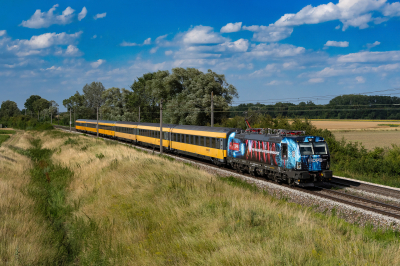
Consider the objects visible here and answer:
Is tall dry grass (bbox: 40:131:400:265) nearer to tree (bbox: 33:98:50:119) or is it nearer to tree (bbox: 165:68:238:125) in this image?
tree (bbox: 165:68:238:125)

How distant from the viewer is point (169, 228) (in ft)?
28.5

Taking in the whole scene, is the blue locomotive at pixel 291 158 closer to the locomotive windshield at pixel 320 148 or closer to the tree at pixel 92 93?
the locomotive windshield at pixel 320 148

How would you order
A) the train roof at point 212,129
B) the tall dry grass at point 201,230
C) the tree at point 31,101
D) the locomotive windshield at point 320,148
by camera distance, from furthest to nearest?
the tree at point 31,101
the train roof at point 212,129
the locomotive windshield at point 320,148
the tall dry grass at point 201,230

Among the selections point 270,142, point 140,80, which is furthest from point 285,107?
point 140,80

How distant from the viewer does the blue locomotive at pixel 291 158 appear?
1606 centimetres

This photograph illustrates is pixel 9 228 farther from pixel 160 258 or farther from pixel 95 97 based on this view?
pixel 95 97

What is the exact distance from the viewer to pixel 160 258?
23.2 feet

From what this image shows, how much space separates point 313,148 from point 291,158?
55.7 inches

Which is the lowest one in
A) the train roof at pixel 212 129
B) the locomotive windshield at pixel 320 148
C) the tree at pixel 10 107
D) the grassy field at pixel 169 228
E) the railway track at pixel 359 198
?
the railway track at pixel 359 198

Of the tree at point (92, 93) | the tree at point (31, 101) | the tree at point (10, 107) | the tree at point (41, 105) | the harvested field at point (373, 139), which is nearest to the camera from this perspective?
the harvested field at point (373, 139)

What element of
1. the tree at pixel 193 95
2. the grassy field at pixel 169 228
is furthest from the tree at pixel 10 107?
the grassy field at pixel 169 228

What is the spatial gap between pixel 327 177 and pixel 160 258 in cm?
1197

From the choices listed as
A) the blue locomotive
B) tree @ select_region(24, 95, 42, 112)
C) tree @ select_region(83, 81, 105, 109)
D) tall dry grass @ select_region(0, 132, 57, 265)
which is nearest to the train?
the blue locomotive

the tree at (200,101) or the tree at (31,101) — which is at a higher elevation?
the tree at (31,101)
